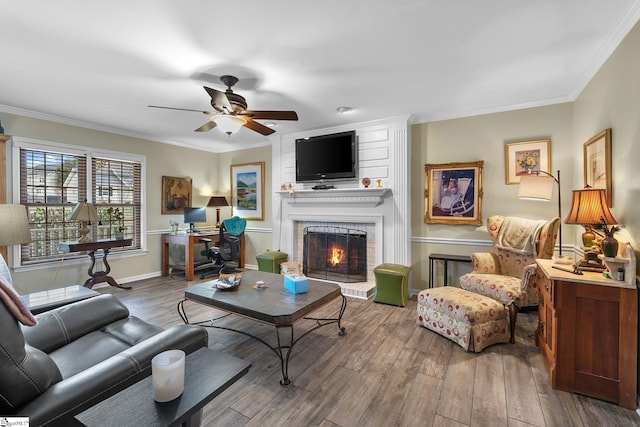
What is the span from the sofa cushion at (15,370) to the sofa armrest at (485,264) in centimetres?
355

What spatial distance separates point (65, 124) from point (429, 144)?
16.7ft

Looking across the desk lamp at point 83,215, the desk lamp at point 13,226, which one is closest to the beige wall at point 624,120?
the desk lamp at point 13,226

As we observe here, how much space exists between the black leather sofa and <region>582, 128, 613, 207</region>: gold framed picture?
128 inches

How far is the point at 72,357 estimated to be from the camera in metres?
1.60

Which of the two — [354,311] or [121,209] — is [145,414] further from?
[121,209]

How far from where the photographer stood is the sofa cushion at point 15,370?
928 mm

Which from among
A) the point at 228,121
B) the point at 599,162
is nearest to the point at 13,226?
the point at 228,121

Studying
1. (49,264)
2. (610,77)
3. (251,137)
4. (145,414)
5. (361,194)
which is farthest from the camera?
Result: (251,137)

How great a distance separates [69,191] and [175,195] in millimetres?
1553

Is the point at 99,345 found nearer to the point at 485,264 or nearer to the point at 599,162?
the point at 485,264

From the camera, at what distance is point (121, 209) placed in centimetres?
477

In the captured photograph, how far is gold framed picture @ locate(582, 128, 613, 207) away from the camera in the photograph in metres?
2.36

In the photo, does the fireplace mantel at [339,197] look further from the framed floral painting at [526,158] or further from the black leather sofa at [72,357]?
the black leather sofa at [72,357]

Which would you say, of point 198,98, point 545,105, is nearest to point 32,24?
point 198,98
